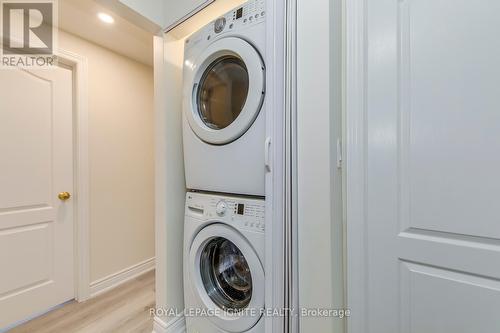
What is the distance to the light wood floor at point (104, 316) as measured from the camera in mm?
1594

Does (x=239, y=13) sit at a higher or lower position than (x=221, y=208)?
higher

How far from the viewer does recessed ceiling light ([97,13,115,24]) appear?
1.65 m

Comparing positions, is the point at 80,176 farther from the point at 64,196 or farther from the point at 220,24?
the point at 220,24

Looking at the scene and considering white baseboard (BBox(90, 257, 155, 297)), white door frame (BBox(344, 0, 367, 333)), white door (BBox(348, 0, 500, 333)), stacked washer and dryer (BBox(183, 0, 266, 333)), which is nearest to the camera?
white door (BBox(348, 0, 500, 333))

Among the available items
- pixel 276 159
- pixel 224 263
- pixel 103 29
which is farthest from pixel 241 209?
pixel 103 29

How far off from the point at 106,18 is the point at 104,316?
225cm

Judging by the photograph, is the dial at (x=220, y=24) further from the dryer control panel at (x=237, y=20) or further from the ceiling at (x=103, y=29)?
the ceiling at (x=103, y=29)

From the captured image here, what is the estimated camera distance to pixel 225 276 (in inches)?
49.6

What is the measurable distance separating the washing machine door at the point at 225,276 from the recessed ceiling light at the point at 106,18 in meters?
1.71

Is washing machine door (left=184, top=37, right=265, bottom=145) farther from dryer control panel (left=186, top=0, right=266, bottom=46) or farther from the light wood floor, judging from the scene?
the light wood floor

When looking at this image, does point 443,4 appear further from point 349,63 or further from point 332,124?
point 332,124

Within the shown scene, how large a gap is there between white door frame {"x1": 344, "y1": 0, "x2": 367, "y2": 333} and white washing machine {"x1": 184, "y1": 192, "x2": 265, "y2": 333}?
364 millimetres

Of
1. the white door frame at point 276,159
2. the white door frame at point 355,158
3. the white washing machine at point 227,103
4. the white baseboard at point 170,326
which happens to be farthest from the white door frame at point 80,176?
the white door frame at point 355,158

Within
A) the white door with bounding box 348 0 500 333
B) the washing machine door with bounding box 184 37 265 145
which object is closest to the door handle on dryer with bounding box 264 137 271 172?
the washing machine door with bounding box 184 37 265 145
